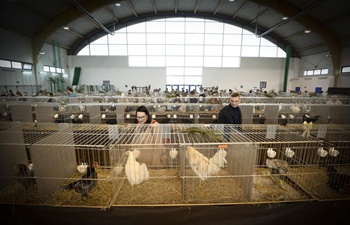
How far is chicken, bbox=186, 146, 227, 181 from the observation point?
1734 mm

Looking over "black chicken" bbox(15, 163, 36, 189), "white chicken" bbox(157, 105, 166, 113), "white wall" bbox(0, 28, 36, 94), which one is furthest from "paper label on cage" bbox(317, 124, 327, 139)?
"white wall" bbox(0, 28, 36, 94)

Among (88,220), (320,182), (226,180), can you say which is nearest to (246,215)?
(226,180)

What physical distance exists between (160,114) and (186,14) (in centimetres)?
1419

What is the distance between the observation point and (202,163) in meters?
1.73

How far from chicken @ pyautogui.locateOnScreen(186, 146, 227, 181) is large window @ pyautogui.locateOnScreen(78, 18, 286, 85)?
52.9 feet

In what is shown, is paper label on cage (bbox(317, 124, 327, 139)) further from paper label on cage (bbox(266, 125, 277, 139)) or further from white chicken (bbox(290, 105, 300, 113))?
white chicken (bbox(290, 105, 300, 113))

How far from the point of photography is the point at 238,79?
58.6ft

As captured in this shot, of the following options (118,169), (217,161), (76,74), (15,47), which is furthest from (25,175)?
(76,74)

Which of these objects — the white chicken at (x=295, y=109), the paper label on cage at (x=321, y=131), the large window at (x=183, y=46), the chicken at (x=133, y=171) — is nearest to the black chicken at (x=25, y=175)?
the chicken at (x=133, y=171)

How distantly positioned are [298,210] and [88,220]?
6.46 ft

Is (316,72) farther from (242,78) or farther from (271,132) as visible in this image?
A: (271,132)

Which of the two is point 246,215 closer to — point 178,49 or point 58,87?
point 178,49

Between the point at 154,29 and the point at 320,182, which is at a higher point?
the point at 154,29

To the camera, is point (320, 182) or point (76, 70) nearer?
point (320, 182)
